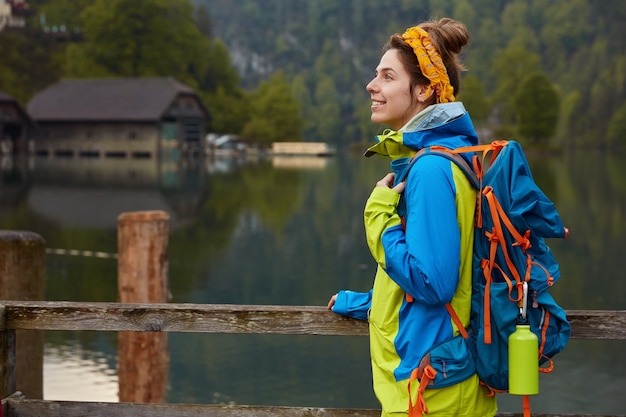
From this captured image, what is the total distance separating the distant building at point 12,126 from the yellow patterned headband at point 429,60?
5539 cm

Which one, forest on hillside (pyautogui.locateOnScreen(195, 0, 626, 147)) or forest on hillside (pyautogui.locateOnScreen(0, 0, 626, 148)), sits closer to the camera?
forest on hillside (pyautogui.locateOnScreen(0, 0, 626, 148))

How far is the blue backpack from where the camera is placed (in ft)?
6.81

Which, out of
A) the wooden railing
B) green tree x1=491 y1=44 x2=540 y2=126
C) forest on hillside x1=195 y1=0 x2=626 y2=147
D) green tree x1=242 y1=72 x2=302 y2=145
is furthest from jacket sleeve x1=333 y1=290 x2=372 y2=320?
green tree x1=491 y1=44 x2=540 y2=126

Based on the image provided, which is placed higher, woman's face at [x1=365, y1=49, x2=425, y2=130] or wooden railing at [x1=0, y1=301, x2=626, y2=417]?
woman's face at [x1=365, y1=49, x2=425, y2=130]

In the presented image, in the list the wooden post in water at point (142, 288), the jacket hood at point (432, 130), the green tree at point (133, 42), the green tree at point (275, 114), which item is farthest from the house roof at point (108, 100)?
the jacket hood at point (432, 130)

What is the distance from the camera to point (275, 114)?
83.4m

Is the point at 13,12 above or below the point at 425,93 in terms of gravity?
above

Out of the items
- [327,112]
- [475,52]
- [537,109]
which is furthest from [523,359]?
[327,112]

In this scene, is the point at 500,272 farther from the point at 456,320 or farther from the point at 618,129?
the point at 618,129

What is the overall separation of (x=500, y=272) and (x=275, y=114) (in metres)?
81.8

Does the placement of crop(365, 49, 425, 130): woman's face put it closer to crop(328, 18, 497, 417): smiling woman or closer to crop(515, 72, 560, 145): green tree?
crop(328, 18, 497, 417): smiling woman

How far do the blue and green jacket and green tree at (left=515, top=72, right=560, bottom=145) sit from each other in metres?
84.2

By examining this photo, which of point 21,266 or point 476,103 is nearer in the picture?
point 21,266

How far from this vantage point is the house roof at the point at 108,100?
58375mm
